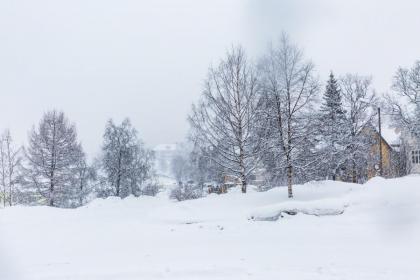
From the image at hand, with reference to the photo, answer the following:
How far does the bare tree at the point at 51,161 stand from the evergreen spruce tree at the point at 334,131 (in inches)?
906

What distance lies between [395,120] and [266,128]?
2137cm

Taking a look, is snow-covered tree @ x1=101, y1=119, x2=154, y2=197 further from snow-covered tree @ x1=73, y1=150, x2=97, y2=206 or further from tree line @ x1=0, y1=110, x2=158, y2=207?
snow-covered tree @ x1=73, y1=150, x2=97, y2=206

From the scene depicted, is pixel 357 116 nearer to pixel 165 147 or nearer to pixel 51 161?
pixel 51 161

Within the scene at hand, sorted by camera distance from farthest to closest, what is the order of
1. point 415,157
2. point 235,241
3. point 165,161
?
point 165,161, point 415,157, point 235,241

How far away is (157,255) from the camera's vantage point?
9.84 meters

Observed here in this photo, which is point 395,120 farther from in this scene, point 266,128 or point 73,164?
point 73,164

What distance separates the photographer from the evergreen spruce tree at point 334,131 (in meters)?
Result: 33.3

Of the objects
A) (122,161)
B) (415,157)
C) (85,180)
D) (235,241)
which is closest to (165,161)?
(85,180)

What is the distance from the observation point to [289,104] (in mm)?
21312

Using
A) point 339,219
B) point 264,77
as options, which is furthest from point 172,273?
point 264,77

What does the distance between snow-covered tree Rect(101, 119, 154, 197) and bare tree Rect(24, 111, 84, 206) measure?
19.3 ft

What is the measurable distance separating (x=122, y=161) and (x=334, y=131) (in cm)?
2214

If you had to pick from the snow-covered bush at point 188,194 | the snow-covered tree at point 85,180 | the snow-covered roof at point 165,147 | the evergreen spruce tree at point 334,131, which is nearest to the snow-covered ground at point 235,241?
the evergreen spruce tree at point 334,131

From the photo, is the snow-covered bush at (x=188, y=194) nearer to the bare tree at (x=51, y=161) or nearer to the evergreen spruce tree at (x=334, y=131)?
the bare tree at (x=51, y=161)
